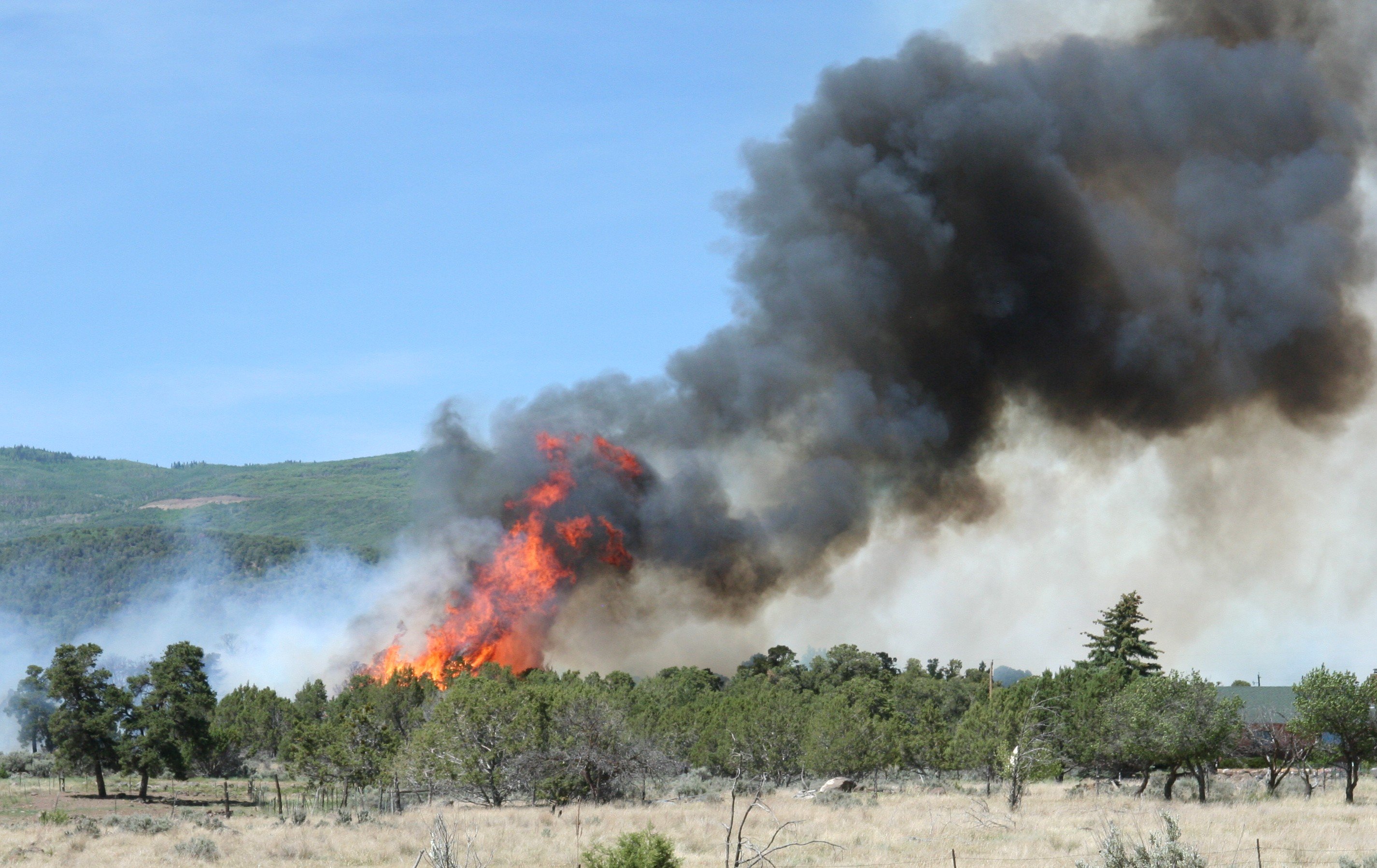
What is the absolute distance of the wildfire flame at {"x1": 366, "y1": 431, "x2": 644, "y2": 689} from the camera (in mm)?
83500

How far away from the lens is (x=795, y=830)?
4272cm

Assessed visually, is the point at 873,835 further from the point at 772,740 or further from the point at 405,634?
the point at 405,634

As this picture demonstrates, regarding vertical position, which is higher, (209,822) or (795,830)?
(795,830)

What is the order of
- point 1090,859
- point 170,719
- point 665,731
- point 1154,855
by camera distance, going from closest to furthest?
point 1154,855 < point 1090,859 < point 170,719 < point 665,731

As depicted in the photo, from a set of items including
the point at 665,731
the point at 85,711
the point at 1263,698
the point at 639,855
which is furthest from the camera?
the point at 1263,698

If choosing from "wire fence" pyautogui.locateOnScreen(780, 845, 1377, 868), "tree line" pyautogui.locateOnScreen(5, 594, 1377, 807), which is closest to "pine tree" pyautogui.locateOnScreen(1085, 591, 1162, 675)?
"tree line" pyautogui.locateOnScreen(5, 594, 1377, 807)

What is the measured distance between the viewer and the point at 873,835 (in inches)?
1636

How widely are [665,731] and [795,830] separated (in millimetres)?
31812

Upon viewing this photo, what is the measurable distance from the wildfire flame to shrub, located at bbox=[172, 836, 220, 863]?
4457 cm

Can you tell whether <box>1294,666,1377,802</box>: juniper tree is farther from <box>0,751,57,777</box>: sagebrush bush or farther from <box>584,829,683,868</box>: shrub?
<box>0,751,57,777</box>: sagebrush bush

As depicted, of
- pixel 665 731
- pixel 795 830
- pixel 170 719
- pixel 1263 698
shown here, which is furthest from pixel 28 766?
pixel 1263 698

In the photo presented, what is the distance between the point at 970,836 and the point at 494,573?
50184mm

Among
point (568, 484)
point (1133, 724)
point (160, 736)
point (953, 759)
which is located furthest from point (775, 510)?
point (160, 736)

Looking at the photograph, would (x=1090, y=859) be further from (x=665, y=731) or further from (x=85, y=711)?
(x=85, y=711)
